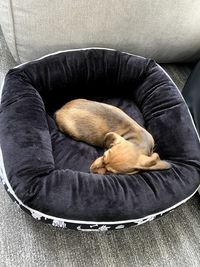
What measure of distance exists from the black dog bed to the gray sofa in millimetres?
154

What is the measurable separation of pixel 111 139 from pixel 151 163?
0.62ft

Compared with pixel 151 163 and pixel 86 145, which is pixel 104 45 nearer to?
pixel 86 145

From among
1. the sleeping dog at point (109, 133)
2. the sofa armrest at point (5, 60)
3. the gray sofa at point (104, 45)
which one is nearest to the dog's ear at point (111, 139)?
the sleeping dog at point (109, 133)

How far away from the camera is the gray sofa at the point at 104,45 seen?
4.19 feet

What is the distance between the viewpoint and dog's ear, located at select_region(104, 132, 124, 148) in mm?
1301

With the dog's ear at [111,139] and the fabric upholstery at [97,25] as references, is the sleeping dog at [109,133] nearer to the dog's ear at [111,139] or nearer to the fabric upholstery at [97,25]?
the dog's ear at [111,139]

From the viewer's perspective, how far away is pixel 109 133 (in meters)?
1.35

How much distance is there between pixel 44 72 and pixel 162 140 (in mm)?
620

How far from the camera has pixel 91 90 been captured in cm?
164

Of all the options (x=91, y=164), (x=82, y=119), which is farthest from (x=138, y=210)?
(x=82, y=119)

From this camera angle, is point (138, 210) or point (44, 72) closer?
point (138, 210)

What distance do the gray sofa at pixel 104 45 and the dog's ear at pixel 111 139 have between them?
37 centimetres

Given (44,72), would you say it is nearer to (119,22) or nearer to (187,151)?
(119,22)

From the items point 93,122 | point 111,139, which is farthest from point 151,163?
point 93,122
